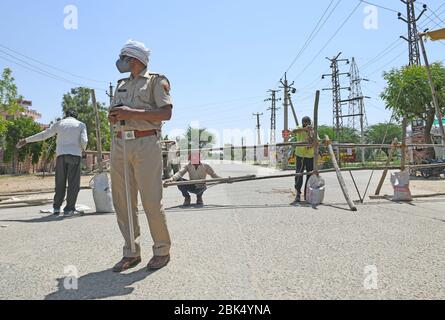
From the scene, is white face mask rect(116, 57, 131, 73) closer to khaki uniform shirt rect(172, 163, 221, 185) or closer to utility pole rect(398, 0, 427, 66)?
khaki uniform shirt rect(172, 163, 221, 185)

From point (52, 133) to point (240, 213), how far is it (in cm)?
368

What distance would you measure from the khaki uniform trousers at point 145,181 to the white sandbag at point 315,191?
201 inches

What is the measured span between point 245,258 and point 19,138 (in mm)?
46925

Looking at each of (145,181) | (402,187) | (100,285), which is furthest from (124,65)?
(402,187)

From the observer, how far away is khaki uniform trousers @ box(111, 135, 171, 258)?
3839mm

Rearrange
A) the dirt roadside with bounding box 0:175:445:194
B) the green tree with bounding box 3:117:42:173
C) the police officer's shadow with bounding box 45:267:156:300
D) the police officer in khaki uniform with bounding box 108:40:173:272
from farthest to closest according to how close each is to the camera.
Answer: the green tree with bounding box 3:117:42:173, the dirt roadside with bounding box 0:175:445:194, the police officer in khaki uniform with bounding box 108:40:173:272, the police officer's shadow with bounding box 45:267:156:300

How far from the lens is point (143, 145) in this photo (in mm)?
3848

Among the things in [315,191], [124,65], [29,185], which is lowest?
[29,185]

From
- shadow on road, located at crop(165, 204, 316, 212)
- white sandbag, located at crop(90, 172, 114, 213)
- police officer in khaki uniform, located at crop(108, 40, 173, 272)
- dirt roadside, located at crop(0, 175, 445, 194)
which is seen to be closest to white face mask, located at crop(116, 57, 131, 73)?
police officer in khaki uniform, located at crop(108, 40, 173, 272)

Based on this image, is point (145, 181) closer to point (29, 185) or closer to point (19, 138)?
point (29, 185)

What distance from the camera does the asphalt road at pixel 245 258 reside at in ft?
10.5

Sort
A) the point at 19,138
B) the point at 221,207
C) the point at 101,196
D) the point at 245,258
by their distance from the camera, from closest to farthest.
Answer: the point at 245,258
the point at 101,196
the point at 221,207
the point at 19,138

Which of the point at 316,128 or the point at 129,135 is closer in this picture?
the point at 129,135
